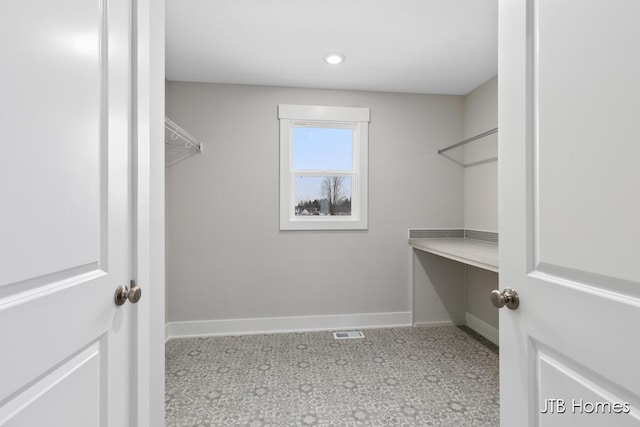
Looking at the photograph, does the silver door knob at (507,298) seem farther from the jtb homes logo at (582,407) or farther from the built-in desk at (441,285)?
the built-in desk at (441,285)

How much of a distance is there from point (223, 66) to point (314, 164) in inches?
46.6

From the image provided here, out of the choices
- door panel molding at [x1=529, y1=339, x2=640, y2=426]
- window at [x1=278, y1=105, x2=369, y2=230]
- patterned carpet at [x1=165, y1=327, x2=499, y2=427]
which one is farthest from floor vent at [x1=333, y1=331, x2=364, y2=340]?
door panel molding at [x1=529, y1=339, x2=640, y2=426]

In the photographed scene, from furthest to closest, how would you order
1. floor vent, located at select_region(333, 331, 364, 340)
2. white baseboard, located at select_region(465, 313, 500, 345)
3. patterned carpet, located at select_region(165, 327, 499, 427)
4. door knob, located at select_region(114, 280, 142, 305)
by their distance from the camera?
Answer: floor vent, located at select_region(333, 331, 364, 340) → white baseboard, located at select_region(465, 313, 500, 345) → patterned carpet, located at select_region(165, 327, 499, 427) → door knob, located at select_region(114, 280, 142, 305)

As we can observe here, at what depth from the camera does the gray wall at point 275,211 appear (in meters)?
2.91

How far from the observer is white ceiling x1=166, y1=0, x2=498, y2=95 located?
1.87 m

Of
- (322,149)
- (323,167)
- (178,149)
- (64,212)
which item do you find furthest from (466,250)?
(178,149)

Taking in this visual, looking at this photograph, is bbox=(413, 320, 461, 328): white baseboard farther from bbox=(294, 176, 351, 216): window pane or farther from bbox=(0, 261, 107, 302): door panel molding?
bbox=(0, 261, 107, 302): door panel molding

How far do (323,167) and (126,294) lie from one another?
248 cm

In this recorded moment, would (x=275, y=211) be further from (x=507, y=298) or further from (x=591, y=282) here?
(x=591, y=282)

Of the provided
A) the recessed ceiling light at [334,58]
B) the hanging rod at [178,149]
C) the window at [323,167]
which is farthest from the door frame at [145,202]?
the window at [323,167]

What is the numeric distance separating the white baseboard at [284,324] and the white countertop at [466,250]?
0.78m

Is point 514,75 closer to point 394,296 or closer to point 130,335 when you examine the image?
point 130,335

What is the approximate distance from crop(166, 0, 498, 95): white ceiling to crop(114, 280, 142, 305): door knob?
5.55ft

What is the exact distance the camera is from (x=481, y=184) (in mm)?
2971
